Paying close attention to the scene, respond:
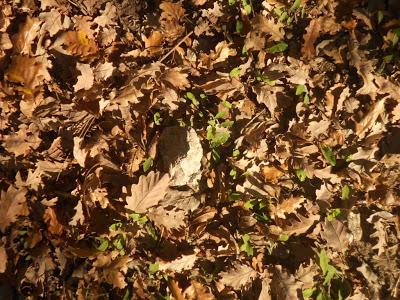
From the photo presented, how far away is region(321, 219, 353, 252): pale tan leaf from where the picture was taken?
2582 mm

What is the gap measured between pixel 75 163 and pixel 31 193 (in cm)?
33

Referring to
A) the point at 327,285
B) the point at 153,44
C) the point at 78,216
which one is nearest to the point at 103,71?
the point at 153,44

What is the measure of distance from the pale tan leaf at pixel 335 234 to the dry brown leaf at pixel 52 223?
181cm

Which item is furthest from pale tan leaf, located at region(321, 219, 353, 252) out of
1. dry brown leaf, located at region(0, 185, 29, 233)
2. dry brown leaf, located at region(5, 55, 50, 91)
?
dry brown leaf, located at region(5, 55, 50, 91)

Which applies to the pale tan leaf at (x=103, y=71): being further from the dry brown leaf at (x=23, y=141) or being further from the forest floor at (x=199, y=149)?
the dry brown leaf at (x=23, y=141)

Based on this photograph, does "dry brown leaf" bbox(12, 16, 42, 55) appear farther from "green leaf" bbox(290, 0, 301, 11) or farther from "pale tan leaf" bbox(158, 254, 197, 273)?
"green leaf" bbox(290, 0, 301, 11)

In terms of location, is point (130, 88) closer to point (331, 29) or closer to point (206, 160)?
point (206, 160)

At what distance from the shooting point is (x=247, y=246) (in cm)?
254

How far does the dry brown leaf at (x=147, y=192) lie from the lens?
7.72 ft

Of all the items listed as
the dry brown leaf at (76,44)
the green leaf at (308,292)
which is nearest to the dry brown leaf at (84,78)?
the dry brown leaf at (76,44)

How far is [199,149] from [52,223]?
109cm

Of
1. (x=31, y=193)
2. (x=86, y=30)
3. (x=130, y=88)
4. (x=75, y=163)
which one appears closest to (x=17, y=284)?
(x=31, y=193)

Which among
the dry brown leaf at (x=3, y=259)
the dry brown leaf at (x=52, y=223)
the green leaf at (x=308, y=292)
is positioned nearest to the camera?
the dry brown leaf at (x=3, y=259)

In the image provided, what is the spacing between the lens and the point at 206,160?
2596 millimetres
